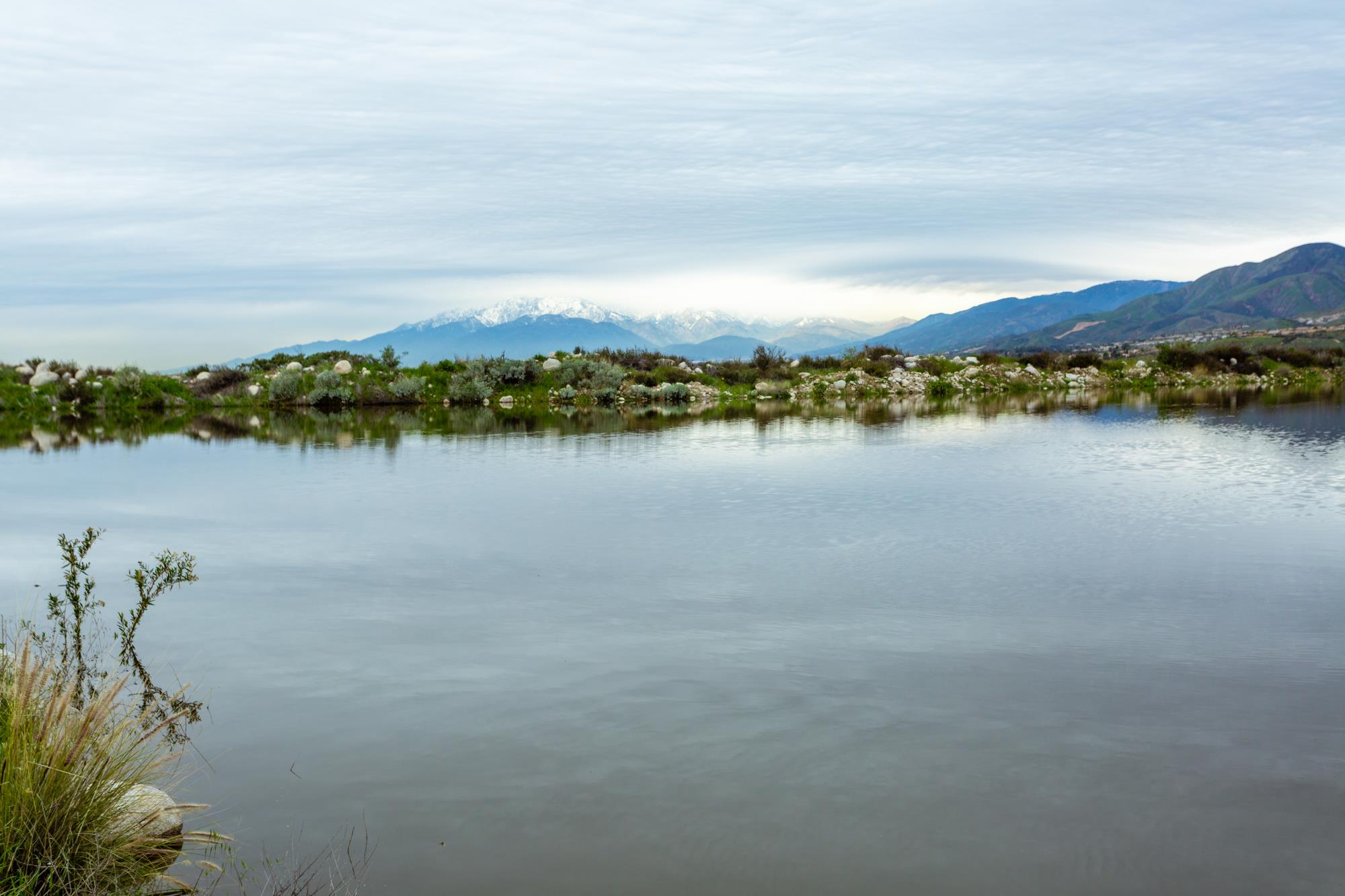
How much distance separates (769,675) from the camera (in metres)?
7.62

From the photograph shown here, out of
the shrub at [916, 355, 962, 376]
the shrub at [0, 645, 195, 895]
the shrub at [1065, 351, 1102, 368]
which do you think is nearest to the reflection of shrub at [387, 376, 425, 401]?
the shrub at [916, 355, 962, 376]

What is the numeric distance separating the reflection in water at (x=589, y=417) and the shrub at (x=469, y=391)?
9.79 feet

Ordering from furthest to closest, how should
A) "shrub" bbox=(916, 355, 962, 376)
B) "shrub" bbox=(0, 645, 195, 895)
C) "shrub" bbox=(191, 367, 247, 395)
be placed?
1. "shrub" bbox=(916, 355, 962, 376)
2. "shrub" bbox=(191, 367, 247, 395)
3. "shrub" bbox=(0, 645, 195, 895)

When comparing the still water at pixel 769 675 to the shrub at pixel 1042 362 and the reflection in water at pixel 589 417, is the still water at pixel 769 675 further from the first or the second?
the shrub at pixel 1042 362

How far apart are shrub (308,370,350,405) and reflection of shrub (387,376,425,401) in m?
2.11

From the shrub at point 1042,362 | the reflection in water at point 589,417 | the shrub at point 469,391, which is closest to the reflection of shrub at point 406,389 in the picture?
the shrub at point 469,391

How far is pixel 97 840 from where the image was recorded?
4.61 meters

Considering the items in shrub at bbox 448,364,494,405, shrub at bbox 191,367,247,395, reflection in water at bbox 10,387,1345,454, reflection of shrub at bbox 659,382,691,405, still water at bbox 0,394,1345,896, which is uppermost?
shrub at bbox 191,367,247,395

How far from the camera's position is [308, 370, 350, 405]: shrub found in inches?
1799

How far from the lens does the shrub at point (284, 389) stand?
153 feet

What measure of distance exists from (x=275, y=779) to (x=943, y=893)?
154 inches

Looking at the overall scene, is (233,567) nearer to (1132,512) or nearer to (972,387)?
(1132,512)

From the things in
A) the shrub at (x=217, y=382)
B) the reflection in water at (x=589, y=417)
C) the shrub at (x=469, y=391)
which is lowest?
the reflection in water at (x=589, y=417)

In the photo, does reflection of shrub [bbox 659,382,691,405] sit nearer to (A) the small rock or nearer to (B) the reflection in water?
(B) the reflection in water
